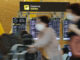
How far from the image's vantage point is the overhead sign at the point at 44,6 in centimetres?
531

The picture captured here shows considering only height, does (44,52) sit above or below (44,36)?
below

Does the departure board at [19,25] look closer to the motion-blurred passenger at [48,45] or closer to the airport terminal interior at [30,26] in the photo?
the airport terminal interior at [30,26]

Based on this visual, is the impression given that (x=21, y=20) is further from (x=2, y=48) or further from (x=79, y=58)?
(x=79, y=58)

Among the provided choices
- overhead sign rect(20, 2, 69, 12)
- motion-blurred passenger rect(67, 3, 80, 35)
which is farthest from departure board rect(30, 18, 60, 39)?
motion-blurred passenger rect(67, 3, 80, 35)

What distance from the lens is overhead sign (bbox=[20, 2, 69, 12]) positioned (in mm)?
5312

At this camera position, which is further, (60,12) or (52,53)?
(60,12)

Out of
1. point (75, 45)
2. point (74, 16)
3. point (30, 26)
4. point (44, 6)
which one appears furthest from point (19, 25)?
point (75, 45)

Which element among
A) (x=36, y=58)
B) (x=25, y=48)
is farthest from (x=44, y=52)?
(x=36, y=58)

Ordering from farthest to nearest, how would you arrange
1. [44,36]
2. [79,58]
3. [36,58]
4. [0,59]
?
1. [36,58]
2. [0,59]
3. [44,36]
4. [79,58]

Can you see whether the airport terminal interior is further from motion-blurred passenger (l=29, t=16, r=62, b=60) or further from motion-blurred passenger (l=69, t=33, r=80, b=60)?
motion-blurred passenger (l=69, t=33, r=80, b=60)

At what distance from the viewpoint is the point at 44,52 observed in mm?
3359

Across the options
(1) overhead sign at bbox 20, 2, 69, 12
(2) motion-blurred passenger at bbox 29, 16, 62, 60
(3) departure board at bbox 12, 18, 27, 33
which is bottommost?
(2) motion-blurred passenger at bbox 29, 16, 62, 60

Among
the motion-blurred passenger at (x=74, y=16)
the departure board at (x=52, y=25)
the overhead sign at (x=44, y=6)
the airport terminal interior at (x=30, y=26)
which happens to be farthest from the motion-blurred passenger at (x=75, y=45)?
the departure board at (x=52, y=25)

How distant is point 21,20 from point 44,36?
231 centimetres
